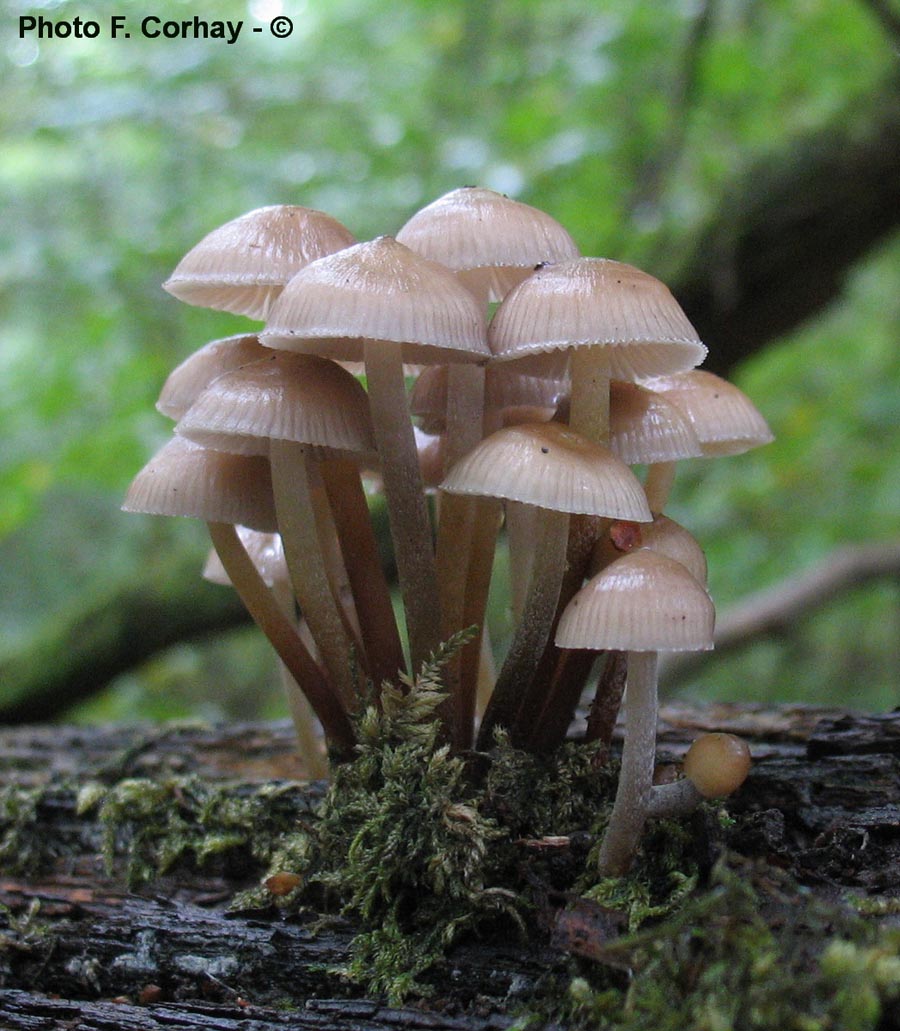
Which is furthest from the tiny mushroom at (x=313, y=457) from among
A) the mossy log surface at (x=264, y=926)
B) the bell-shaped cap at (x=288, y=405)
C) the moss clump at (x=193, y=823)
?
the mossy log surface at (x=264, y=926)

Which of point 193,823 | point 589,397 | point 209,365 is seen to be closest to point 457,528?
point 589,397

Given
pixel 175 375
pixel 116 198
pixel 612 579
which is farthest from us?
pixel 116 198

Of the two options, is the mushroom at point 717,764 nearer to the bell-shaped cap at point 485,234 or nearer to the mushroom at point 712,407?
the mushroom at point 712,407

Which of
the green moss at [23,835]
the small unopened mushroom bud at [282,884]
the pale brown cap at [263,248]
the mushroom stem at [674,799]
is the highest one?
the pale brown cap at [263,248]

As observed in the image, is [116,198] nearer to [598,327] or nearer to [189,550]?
[189,550]

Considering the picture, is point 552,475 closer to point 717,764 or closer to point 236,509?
point 717,764

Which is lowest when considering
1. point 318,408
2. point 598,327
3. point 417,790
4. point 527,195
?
point 417,790

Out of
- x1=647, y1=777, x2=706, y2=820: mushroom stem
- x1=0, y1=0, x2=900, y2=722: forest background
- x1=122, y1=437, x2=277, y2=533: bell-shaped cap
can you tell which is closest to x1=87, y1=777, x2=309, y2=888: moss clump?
x1=122, y1=437, x2=277, y2=533: bell-shaped cap

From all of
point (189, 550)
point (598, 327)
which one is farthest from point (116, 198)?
point (598, 327)
